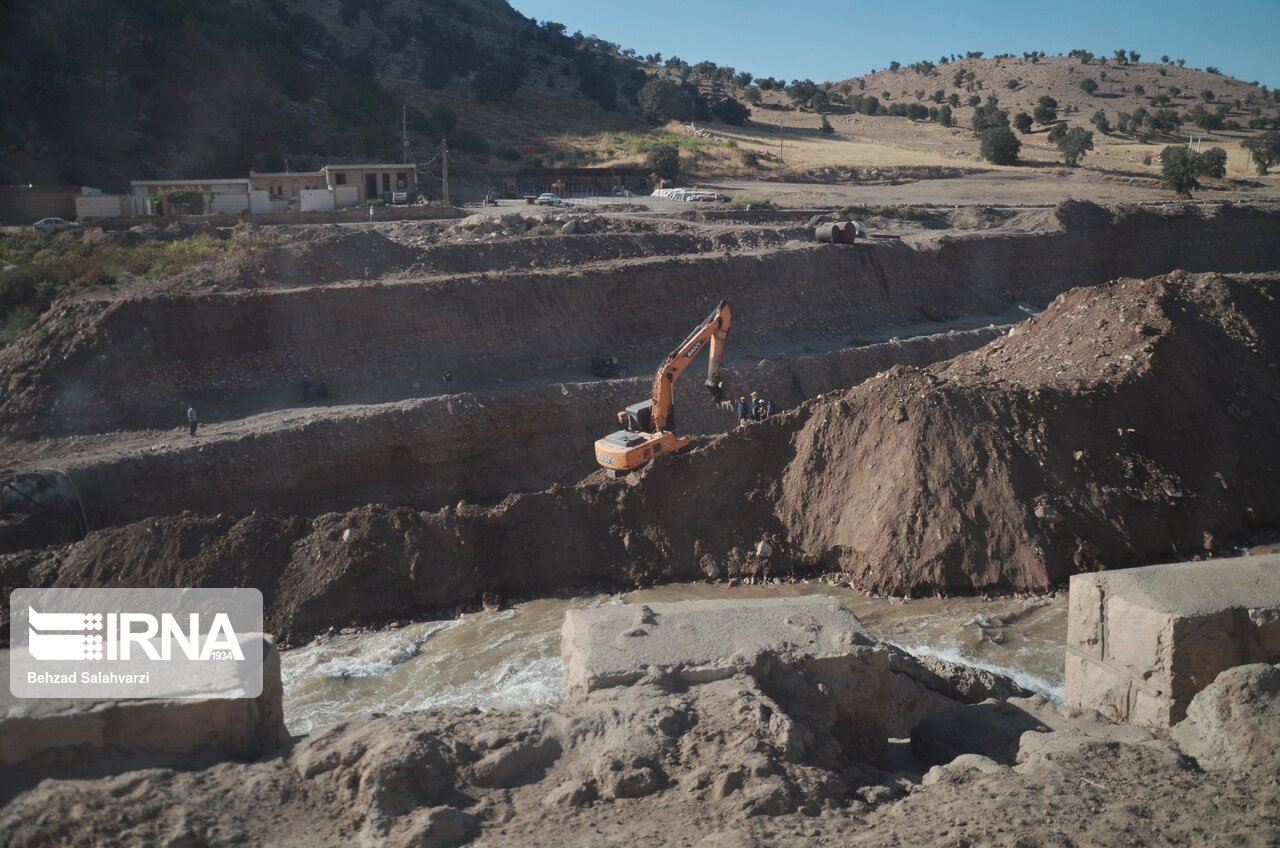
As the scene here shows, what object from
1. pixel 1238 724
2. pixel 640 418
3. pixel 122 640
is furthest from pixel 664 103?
pixel 1238 724

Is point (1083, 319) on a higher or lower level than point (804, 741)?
higher

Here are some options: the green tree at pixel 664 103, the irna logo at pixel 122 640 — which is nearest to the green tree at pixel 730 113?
the green tree at pixel 664 103

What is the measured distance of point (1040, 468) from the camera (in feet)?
48.4

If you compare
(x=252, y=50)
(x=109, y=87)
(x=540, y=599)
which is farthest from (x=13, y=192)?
(x=540, y=599)

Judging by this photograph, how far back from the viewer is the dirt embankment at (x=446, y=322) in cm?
1925

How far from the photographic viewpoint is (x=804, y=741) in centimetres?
754

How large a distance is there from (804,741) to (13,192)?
37519 mm

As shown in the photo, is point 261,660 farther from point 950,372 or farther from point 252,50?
point 252,50

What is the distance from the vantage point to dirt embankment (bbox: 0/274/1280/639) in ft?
45.1

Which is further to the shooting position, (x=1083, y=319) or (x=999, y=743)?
(x=1083, y=319)

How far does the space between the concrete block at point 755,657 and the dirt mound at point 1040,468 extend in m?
5.47

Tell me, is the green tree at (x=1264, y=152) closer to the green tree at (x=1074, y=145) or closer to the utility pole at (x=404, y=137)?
the green tree at (x=1074, y=145)

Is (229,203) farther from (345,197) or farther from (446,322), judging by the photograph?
(446,322)

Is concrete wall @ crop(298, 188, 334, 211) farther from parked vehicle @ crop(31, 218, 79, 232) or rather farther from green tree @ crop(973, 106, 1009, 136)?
green tree @ crop(973, 106, 1009, 136)
